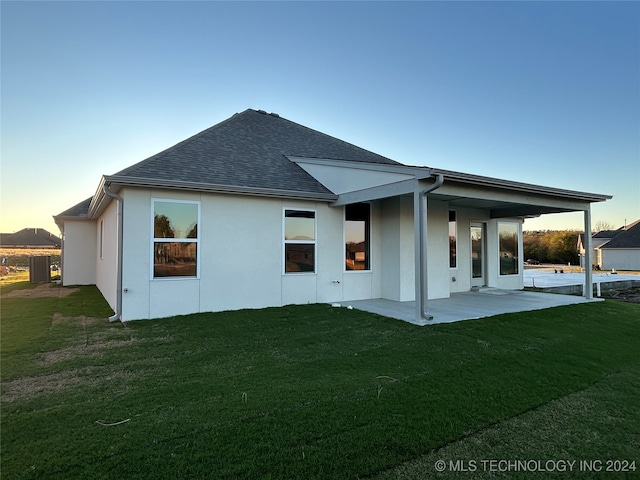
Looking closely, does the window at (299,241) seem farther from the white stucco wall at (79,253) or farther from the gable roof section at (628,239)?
the gable roof section at (628,239)

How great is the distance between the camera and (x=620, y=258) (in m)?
34.5

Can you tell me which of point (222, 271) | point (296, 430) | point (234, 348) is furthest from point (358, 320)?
point (296, 430)

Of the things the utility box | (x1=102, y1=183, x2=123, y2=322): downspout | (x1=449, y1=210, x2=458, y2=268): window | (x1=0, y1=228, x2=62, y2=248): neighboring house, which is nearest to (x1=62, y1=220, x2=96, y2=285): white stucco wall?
the utility box

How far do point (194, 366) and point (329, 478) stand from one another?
2660mm

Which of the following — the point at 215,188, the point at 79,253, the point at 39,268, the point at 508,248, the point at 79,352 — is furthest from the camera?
the point at 39,268

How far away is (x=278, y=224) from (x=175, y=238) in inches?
95.1

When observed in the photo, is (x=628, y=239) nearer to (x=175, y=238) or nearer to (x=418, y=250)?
(x=418, y=250)

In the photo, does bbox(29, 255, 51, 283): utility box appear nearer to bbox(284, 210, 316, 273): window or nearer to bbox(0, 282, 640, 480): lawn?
bbox(0, 282, 640, 480): lawn

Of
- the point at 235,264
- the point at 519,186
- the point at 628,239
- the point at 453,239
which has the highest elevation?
the point at 519,186

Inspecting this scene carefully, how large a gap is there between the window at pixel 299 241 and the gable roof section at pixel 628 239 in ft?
129

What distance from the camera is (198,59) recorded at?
37.3ft

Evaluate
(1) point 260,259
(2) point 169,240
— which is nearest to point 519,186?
(1) point 260,259

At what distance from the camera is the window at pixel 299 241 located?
8734 mm

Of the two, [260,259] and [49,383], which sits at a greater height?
[260,259]
